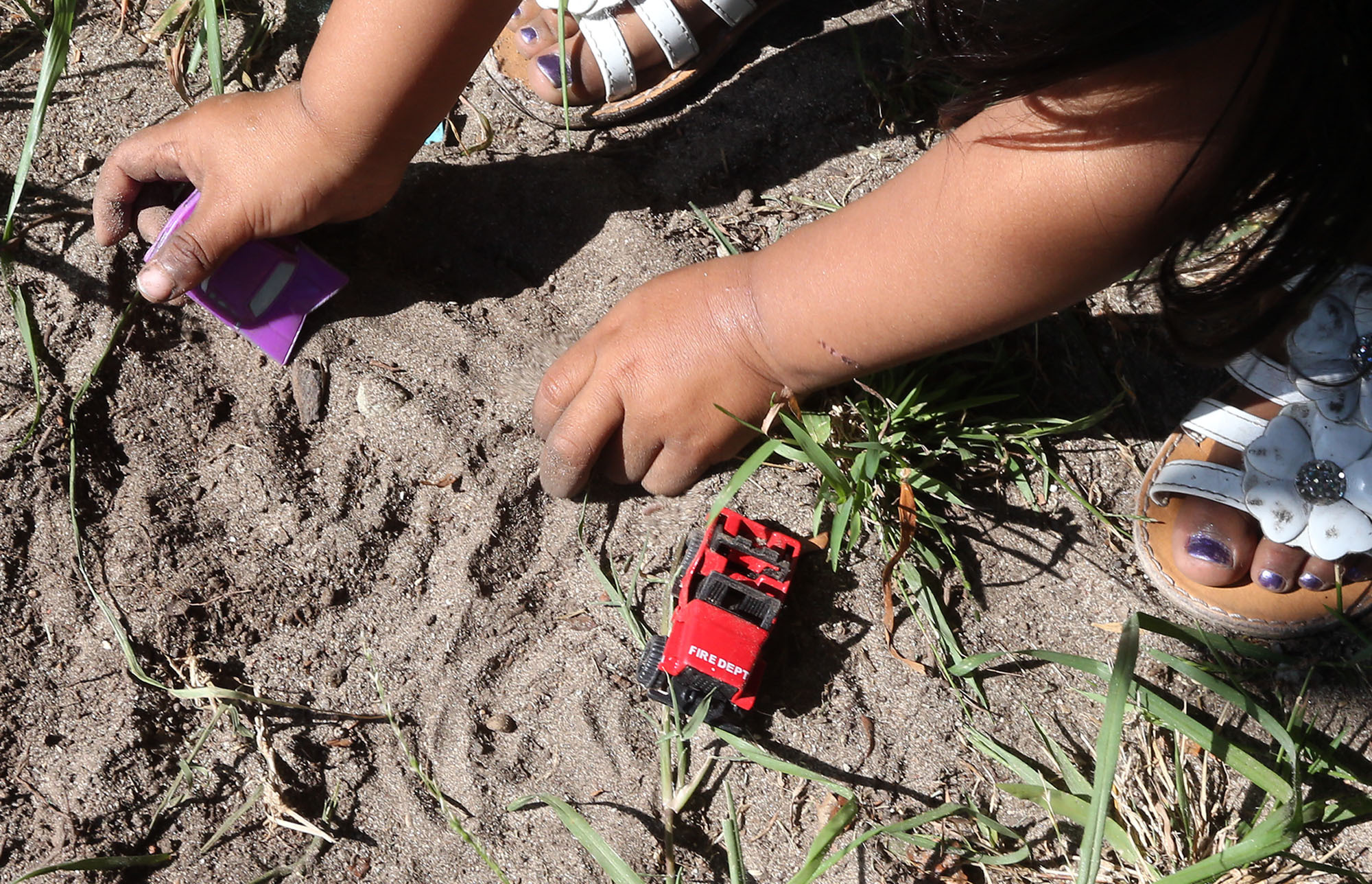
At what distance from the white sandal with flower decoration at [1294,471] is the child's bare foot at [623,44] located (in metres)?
1.10

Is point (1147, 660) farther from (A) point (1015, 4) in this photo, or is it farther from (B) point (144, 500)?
(B) point (144, 500)

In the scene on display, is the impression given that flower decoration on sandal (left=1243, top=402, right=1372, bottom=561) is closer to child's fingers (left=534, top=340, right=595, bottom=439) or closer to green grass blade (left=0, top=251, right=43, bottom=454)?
child's fingers (left=534, top=340, right=595, bottom=439)

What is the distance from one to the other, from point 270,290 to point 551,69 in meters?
0.65

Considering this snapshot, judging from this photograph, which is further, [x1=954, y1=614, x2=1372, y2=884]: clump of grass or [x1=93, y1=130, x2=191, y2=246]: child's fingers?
[x1=93, y1=130, x2=191, y2=246]: child's fingers

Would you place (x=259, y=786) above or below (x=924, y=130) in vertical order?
below

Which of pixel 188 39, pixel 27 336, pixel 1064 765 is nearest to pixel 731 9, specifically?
pixel 188 39

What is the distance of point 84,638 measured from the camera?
1.40 m

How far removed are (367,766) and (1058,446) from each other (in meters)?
1.21

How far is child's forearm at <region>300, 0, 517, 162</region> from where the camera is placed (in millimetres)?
1294

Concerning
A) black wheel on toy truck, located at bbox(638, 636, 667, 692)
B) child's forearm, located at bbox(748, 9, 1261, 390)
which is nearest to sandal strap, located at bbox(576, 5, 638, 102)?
child's forearm, located at bbox(748, 9, 1261, 390)

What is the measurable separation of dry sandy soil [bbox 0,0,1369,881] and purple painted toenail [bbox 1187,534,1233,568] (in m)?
0.11

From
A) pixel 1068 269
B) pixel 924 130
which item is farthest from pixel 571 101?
pixel 1068 269

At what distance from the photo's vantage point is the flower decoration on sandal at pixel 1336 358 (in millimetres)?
1570

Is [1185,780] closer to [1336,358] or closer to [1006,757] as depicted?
[1006,757]
